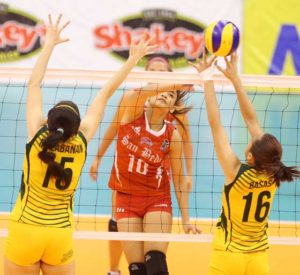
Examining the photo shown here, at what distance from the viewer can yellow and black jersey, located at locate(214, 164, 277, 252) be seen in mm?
4133

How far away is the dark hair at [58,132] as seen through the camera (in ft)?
13.0

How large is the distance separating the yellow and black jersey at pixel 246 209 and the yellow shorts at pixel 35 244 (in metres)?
0.94

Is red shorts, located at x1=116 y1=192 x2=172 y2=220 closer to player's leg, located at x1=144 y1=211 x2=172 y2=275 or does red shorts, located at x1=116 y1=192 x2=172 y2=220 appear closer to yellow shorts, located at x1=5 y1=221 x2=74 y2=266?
player's leg, located at x1=144 y1=211 x2=172 y2=275

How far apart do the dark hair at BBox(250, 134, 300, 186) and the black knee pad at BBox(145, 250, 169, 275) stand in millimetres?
1206

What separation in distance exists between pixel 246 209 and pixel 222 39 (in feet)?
3.87

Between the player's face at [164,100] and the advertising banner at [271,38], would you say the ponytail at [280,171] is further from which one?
the advertising banner at [271,38]

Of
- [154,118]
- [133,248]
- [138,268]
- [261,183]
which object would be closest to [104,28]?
[154,118]

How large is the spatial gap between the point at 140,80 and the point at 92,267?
1.95 m

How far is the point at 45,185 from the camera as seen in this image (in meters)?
4.05

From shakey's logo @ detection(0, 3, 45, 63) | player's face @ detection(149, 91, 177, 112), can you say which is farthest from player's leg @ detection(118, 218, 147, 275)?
shakey's logo @ detection(0, 3, 45, 63)

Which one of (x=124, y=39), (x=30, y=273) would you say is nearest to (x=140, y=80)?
(x=30, y=273)

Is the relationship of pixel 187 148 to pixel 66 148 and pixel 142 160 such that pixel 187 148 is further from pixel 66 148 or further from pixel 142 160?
pixel 66 148

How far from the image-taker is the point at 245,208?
13.6ft

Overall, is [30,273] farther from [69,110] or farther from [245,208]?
[245,208]
